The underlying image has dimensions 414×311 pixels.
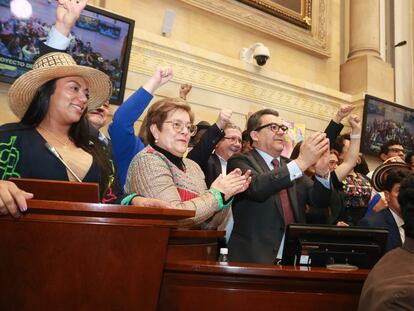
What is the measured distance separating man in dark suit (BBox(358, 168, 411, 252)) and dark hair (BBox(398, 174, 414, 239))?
1.23 metres

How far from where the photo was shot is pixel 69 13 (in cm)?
205

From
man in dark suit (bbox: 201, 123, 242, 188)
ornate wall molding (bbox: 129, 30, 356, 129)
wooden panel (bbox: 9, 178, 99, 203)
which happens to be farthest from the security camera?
wooden panel (bbox: 9, 178, 99, 203)

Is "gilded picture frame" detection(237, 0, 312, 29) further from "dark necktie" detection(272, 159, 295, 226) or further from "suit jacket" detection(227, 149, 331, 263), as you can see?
"dark necktie" detection(272, 159, 295, 226)

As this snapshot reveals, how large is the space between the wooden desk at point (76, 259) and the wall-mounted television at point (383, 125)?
5.98m

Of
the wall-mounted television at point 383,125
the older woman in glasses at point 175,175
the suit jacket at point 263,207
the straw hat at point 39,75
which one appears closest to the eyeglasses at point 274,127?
the suit jacket at point 263,207

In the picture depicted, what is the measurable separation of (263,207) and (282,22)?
482cm

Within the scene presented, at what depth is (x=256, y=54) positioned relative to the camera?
582cm

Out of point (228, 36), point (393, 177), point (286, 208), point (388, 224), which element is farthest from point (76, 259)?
point (228, 36)

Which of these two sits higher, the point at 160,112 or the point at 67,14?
the point at 67,14

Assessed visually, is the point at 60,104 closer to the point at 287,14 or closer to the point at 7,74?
the point at 7,74

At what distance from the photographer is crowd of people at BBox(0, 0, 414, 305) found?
1.53m

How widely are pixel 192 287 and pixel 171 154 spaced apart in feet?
2.55

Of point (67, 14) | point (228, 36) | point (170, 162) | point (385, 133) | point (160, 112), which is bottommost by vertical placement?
point (170, 162)

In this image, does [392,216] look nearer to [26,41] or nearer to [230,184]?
[230,184]
